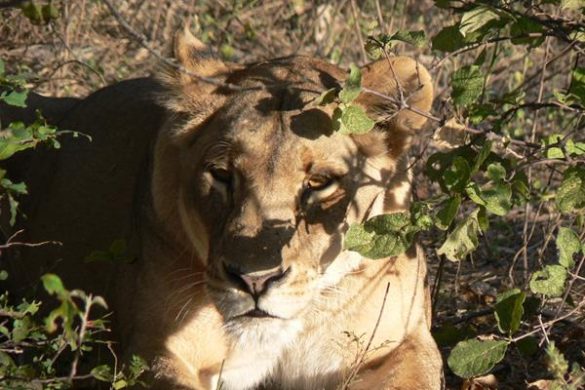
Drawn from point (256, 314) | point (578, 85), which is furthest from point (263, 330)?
point (578, 85)

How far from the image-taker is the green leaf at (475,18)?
4168 millimetres

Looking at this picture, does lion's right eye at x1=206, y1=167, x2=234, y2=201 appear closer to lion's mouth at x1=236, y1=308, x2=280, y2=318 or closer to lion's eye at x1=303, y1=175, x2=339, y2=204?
lion's eye at x1=303, y1=175, x2=339, y2=204

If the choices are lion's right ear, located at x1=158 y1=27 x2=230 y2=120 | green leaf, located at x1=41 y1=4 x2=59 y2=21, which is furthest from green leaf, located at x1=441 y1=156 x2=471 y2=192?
green leaf, located at x1=41 y1=4 x2=59 y2=21

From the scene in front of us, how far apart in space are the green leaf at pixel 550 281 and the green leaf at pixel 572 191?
0.70 feet

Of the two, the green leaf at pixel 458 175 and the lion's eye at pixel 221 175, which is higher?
the green leaf at pixel 458 175

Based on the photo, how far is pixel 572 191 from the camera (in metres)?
4.27

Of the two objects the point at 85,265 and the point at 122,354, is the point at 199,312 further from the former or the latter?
the point at 85,265

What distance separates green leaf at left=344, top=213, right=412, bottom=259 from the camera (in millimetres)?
4094

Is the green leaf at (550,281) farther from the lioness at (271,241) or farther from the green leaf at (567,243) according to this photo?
the lioness at (271,241)

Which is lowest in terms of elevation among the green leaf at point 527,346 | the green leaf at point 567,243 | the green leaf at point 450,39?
the green leaf at point 527,346

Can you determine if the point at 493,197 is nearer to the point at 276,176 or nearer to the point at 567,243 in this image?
the point at 567,243

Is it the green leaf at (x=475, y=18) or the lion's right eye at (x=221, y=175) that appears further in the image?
the lion's right eye at (x=221, y=175)

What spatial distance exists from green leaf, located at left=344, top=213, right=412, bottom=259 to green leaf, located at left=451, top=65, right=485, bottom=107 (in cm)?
49

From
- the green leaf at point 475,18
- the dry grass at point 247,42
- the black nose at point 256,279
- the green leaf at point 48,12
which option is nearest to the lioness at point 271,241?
the black nose at point 256,279
